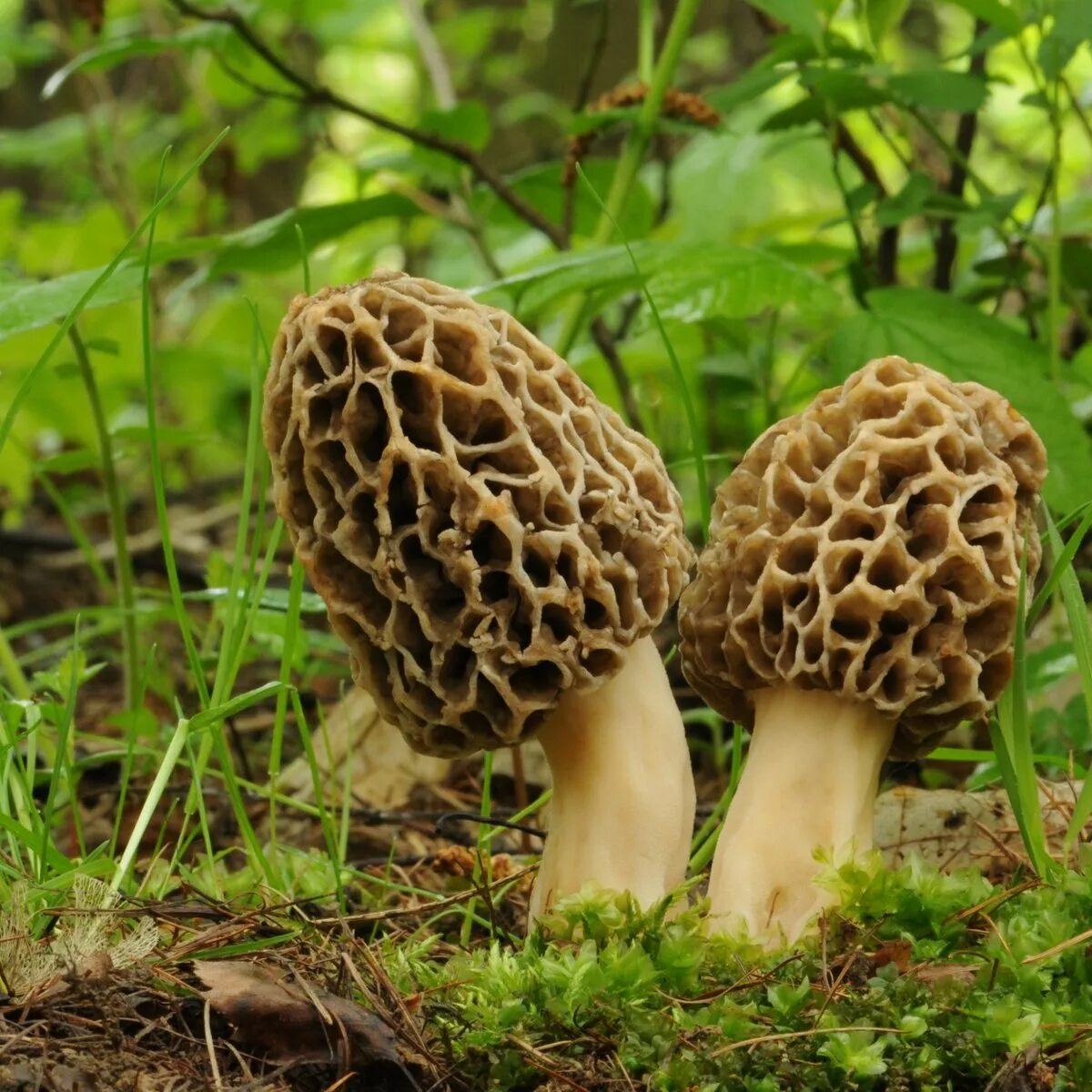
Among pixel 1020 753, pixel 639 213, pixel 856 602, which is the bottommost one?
pixel 1020 753

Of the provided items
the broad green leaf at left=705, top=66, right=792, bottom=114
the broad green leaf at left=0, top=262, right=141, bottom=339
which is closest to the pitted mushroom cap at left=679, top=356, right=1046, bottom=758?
the broad green leaf at left=705, top=66, right=792, bottom=114

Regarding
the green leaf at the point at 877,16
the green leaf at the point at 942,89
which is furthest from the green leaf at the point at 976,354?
the green leaf at the point at 877,16

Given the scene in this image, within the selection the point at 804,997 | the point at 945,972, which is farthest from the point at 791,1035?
the point at 945,972

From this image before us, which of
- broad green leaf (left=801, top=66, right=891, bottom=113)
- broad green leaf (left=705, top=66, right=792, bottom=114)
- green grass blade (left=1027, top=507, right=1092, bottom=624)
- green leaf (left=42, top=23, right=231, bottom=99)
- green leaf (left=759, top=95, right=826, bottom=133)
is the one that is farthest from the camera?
green leaf (left=759, top=95, right=826, bottom=133)

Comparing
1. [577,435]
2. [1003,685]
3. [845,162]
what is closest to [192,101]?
[845,162]

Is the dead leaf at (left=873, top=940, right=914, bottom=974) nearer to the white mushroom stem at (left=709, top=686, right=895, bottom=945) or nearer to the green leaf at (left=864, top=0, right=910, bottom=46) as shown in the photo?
the white mushroom stem at (left=709, top=686, right=895, bottom=945)

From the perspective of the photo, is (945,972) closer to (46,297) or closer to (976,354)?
(976,354)
